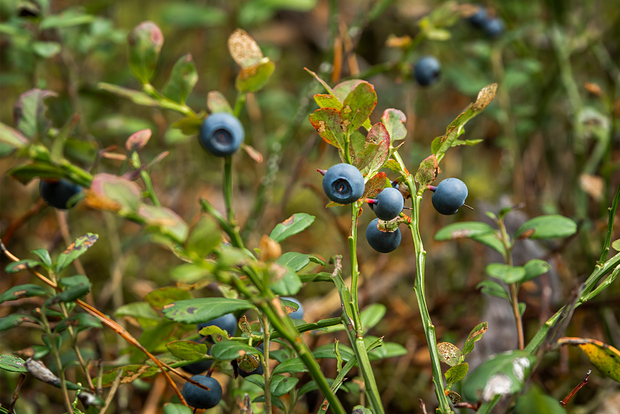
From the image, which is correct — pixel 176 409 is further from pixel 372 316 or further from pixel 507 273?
pixel 507 273

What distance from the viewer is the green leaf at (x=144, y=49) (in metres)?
0.68

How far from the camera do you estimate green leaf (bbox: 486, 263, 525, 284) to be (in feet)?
2.68

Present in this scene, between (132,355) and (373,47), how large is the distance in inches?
111

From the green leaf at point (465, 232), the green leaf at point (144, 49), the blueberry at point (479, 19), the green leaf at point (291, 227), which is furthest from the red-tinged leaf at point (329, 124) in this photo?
the blueberry at point (479, 19)

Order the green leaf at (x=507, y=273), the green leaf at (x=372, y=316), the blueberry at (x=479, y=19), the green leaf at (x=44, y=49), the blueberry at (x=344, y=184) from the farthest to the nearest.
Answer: the blueberry at (x=479, y=19) < the green leaf at (x=44, y=49) < the green leaf at (x=372, y=316) < the green leaf at (x=507, y=273) < the blueberry at (x=344, y=184)

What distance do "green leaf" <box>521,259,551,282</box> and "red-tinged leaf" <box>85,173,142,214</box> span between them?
634 mm

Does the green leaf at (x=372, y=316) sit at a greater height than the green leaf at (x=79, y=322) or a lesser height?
lesser

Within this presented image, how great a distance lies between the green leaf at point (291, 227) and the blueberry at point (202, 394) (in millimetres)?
235

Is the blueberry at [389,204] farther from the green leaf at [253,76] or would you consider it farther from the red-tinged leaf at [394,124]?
the green leaf at [253,76]

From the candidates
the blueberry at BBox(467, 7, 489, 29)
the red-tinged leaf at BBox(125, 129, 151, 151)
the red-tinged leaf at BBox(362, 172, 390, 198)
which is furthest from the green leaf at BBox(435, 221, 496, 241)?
the blueberry at BBox(467, 7, 489, 29)

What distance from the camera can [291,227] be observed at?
75 cm

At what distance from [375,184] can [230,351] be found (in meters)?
0.28

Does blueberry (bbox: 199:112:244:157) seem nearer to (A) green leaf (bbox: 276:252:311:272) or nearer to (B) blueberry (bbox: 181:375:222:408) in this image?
(A) green leaf (bbox: 276:252:311:272)

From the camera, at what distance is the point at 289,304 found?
2.52ft
